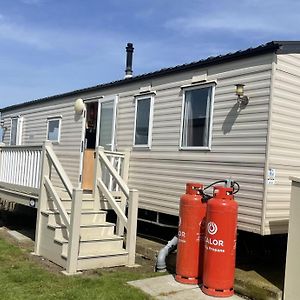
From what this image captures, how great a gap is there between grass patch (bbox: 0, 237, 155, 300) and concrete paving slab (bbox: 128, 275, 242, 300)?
0.17m

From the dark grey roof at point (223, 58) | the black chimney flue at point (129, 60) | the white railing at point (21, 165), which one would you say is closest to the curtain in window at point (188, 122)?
the dark grey roof at point (223, 58)

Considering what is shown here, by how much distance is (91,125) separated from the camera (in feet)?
34.8

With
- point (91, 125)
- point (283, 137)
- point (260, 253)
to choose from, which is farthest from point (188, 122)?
point (91, 125)

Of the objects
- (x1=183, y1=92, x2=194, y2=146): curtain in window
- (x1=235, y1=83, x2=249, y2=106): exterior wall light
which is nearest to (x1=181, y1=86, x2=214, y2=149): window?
(x1=183, y1=92, x2=194, y2=146): curtain in window

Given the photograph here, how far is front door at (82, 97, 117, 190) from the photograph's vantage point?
962 cm

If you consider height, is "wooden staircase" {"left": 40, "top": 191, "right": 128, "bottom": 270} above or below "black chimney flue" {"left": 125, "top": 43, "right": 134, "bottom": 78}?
below

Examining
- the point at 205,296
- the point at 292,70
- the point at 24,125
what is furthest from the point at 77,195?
the point at 24,125

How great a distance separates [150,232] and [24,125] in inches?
236

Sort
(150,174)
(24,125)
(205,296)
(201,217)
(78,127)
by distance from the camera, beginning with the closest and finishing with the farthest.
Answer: (205,296) → (201,217) → (150,174) → (78,127) → (24,125)

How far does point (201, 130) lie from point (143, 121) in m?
1.73

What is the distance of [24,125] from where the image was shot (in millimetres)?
13289

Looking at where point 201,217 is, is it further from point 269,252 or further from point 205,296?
point 269,252

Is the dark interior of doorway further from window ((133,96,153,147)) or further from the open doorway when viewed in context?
window ((133,96,153,147))

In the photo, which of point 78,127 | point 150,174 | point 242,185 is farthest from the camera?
point 78,127
